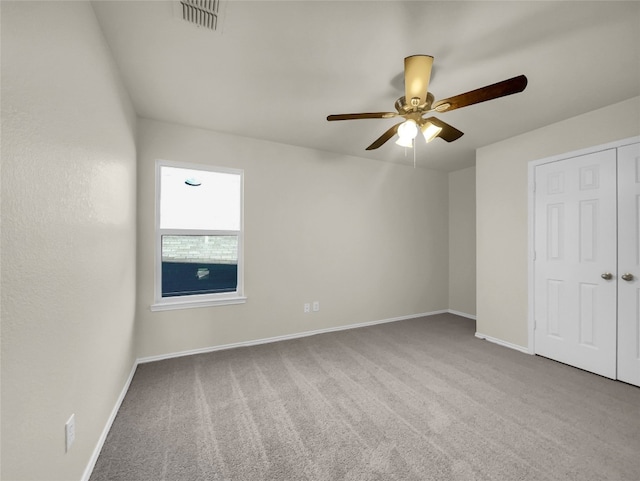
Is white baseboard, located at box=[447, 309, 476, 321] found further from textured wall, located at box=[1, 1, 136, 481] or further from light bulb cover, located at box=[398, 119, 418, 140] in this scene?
textured wall, located at box=[1, 1, 136, 481]

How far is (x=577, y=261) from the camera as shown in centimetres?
282

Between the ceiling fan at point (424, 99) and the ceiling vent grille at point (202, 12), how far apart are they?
95cm

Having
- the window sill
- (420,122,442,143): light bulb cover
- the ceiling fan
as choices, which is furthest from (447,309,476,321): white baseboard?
the window sill

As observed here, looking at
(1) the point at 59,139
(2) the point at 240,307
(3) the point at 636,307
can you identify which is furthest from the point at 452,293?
(1) the point at 59,139

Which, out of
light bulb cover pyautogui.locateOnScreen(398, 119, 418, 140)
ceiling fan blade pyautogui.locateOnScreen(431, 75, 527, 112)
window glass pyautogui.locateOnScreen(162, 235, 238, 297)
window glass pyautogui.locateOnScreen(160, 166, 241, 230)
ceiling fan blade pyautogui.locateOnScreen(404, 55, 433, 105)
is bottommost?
window glass pyautogui.locateOnScreen(162, 235, 238, 297)

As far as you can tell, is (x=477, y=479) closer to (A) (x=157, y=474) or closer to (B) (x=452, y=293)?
(A) (x=157, y=474)

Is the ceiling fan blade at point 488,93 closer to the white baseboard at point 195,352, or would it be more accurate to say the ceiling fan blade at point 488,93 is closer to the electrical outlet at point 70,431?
the electrical outlet at point 70,431

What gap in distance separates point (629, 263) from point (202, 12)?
3892 millimetres

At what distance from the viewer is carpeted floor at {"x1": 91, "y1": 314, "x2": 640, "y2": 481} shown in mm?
1554

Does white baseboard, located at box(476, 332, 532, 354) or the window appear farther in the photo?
white baseboard, located at box(476, 332, 532, 354)

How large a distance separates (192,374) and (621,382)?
398 centimetres

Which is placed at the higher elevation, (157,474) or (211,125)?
(211,125)

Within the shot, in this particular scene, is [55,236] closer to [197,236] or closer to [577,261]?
[197,236]

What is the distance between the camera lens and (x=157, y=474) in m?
1.51
